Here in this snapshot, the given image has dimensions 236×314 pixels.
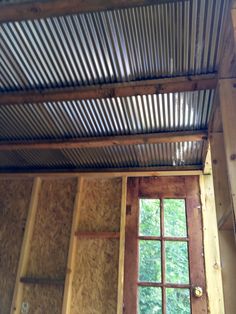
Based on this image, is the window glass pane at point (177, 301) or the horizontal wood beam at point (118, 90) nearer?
the horizontal wood beam at point (118, 90)

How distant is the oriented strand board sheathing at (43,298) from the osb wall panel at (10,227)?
0.20 m

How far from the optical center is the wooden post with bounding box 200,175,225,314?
2912 millimetres

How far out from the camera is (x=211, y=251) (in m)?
3.11

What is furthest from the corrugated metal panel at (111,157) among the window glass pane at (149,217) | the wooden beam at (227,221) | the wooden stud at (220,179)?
the wooden beam at (227,221)

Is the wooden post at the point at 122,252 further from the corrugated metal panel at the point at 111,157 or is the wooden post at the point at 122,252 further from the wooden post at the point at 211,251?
the wooden post at the point at 211,251

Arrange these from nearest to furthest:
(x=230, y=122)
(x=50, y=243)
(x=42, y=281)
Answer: (x=230, y=122), (x=42, y=281), (x=50, y=243)

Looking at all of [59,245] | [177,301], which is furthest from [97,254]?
[177,301]

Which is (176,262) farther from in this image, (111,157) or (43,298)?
(43,298)

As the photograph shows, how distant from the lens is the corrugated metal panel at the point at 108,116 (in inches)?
98.0

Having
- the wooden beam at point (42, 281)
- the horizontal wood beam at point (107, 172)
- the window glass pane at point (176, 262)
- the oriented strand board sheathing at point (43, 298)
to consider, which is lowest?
the oriented strand board sheathing at point (43, 298)

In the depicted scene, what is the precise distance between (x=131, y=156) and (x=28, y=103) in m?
1.36

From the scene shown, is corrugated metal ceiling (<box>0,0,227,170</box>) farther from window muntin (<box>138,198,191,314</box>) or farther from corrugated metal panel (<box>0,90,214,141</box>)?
window muntin (<box>138,198,191,314</box>)

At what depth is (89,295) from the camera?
3.13 meters

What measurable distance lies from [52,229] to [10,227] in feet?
1.75
